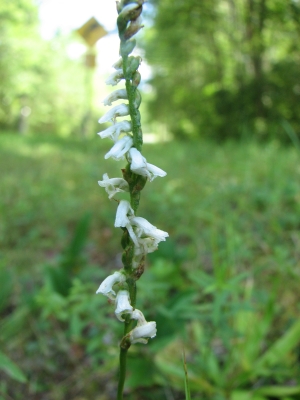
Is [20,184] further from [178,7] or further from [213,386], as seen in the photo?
[178,7]

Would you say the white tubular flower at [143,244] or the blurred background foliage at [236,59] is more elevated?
the blurred background foliage at [236,59]

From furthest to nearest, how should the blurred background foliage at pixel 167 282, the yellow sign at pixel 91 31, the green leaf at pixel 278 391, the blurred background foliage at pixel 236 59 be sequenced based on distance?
the blurred background foliage at pixel 236 59
the yellow sign at pixel 91 31
the blurred background foliage at pixel 167 282
the green leaf at pixel 278 391

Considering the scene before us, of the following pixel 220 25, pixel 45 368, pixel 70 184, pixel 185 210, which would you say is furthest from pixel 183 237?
pixel 220 25

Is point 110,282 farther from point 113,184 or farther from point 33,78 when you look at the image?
point 33,78

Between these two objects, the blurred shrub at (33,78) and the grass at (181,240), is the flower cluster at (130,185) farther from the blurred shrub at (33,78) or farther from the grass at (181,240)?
the blurred shrub at (33,78)

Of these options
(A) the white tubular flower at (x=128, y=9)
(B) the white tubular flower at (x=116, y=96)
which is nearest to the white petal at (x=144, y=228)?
(B) the white tubular flower at (x=116, y=96)

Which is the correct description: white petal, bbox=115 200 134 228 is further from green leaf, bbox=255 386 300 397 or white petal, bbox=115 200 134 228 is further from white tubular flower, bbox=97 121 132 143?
green leaf, bbox=255 386 300 397

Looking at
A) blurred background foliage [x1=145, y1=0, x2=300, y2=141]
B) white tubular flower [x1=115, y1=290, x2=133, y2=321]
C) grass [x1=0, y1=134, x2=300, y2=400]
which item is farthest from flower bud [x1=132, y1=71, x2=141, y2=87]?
blurred background foliage [x1=145, y1=0, x2=300, y2=141]

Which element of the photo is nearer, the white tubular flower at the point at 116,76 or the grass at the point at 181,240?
the white tubular flower at the point at 116,76

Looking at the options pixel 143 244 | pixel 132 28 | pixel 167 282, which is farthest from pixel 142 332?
pixel 167 282
